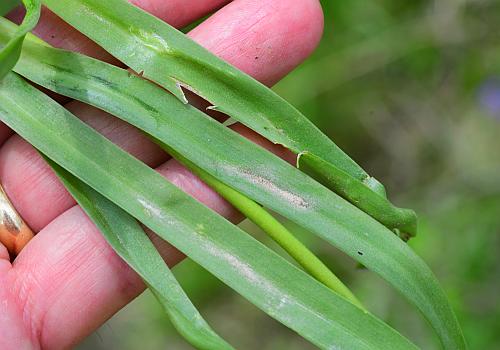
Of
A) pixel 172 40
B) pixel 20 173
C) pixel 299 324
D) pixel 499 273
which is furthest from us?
pixel 499 273

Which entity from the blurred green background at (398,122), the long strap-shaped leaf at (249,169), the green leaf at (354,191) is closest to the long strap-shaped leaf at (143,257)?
the long strap-shaped leaf at (249,169)

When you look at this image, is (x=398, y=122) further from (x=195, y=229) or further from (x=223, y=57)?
(x=195, y=229)

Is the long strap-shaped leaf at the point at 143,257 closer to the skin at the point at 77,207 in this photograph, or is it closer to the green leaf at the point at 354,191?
the skin at the point at 77,207

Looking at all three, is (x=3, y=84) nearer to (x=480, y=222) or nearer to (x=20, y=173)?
(x=20, y=173)

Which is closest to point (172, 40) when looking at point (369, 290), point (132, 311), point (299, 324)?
point (299, 324)

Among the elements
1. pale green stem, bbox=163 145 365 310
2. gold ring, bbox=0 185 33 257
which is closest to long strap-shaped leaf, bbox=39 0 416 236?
pale green stem, bbox=163 145 365 310

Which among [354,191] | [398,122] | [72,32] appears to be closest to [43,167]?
[72,32]
